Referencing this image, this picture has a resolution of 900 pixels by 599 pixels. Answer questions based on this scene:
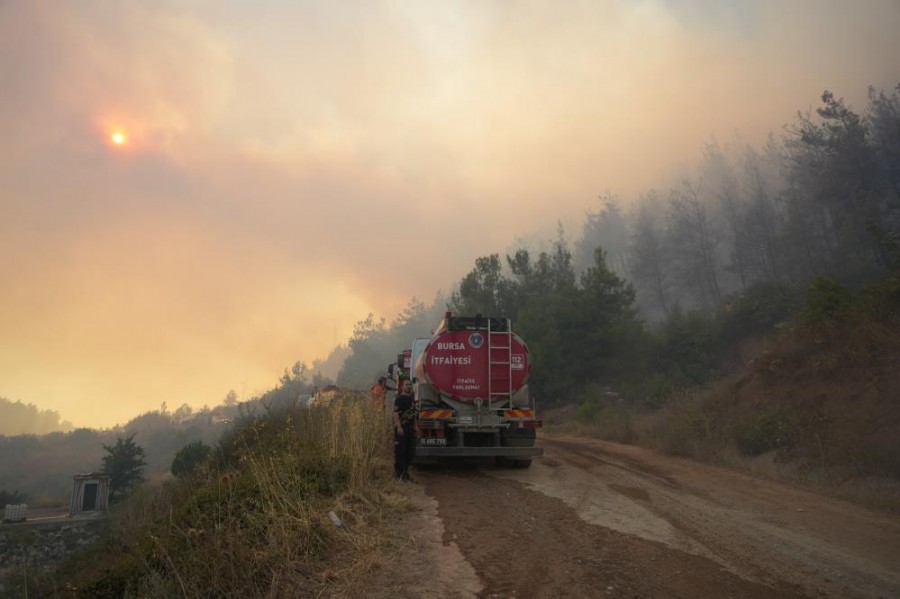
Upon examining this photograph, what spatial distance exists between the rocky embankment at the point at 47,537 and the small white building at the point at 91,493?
1.59m

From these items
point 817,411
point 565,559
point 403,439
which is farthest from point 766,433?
point 565,559

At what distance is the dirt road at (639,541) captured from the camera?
4.71 m

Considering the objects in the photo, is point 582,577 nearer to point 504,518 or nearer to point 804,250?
point 504,518

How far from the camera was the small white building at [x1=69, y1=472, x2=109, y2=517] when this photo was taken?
102 feet

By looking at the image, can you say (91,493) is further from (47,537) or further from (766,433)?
(766,433)

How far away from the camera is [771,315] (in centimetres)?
3309

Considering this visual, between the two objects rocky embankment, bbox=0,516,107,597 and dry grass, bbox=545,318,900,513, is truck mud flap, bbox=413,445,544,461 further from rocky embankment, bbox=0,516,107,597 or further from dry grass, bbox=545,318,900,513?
rocky embankment, bbox=0,516,107,597

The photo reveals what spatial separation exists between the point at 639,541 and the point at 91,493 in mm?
37656

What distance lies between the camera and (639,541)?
6078 mm

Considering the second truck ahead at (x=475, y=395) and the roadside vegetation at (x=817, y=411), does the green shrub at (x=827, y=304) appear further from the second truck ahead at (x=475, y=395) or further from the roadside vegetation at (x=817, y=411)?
the second truck ahead at (x=475, y=395)

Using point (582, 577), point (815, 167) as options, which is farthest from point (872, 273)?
point (582, 577)

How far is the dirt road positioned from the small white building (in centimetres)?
3192

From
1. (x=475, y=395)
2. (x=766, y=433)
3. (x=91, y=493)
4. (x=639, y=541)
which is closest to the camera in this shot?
(x=639, y=541)

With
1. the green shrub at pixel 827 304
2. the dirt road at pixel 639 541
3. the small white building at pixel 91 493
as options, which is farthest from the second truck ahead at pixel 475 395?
the small white building at pixel 91 493
